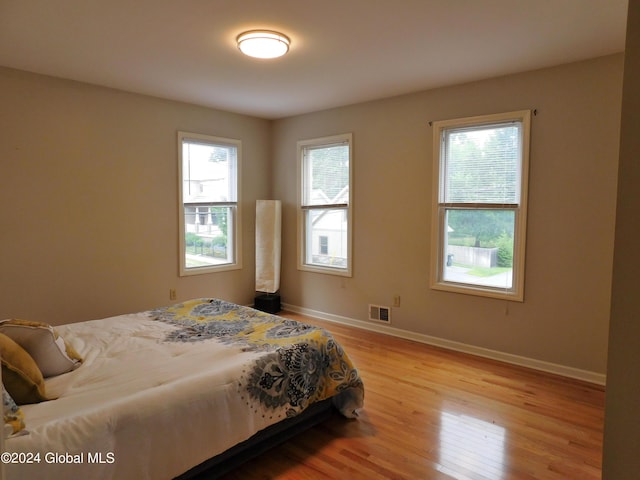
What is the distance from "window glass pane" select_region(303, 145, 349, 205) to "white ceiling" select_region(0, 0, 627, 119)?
3.20 ft

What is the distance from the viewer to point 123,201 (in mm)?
4164

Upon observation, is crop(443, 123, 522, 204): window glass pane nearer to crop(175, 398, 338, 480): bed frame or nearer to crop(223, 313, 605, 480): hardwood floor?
crop(223, 313, 605, 480): hardwood floor

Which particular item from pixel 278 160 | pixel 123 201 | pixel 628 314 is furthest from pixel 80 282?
pixel 628 314

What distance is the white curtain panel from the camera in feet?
17.2

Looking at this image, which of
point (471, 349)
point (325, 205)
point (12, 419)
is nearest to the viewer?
point (12, 419)

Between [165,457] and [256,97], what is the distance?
3.60 metres

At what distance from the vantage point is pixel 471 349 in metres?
3.90

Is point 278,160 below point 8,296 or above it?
above

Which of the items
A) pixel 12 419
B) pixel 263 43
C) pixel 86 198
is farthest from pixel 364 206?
pixel 12 419

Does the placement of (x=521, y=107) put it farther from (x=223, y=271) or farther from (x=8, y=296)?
(x=8, y=296)

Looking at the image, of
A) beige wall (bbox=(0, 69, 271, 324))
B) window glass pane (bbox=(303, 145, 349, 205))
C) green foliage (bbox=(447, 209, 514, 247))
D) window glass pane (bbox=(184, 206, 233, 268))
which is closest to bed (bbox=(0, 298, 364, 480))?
beige wall (bbox=(0, 69, 271, 324))

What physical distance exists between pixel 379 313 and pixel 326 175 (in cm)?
180

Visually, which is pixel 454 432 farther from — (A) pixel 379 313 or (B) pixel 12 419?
(B) pixel 12 419

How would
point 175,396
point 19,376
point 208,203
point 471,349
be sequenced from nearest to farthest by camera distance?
point 19,376, point 175,396, point 471,349, point 208,203
